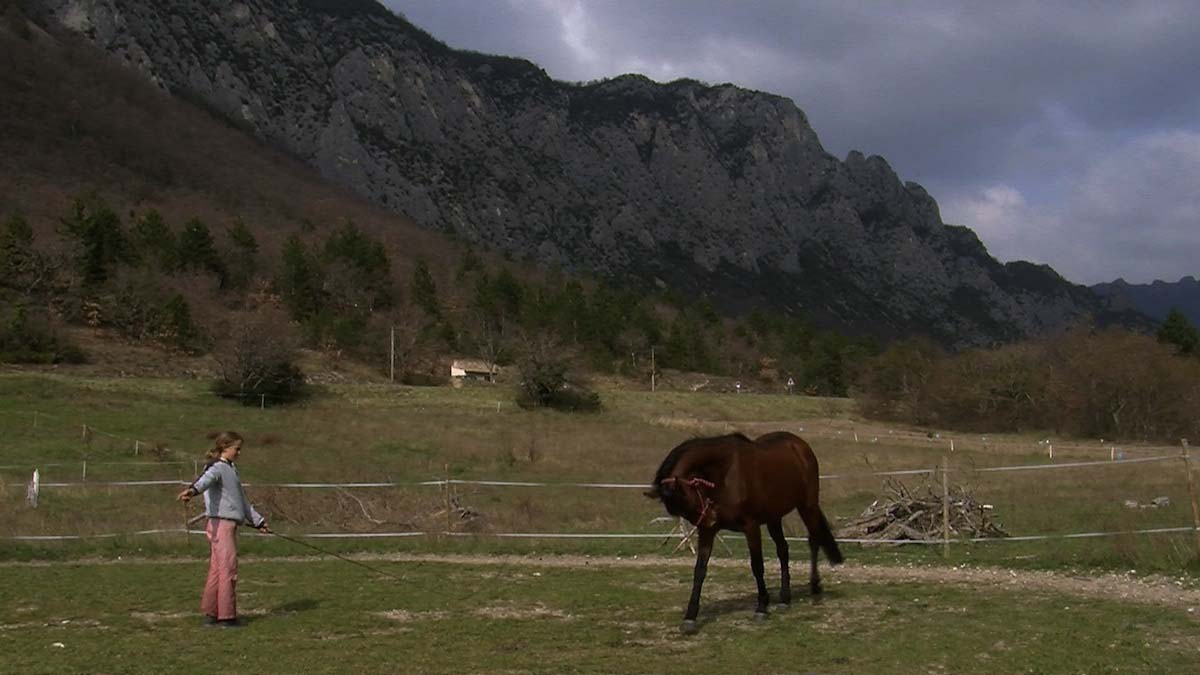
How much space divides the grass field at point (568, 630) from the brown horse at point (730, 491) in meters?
0.55

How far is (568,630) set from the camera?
826cm

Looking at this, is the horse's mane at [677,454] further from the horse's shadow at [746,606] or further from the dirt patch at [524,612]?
the dirt patch at [524,612]

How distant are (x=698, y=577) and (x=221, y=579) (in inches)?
167

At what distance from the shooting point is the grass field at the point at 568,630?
22.6 feet

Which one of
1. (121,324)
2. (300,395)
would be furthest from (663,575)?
(121,324)

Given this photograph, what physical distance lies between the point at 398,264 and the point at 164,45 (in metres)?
84.8

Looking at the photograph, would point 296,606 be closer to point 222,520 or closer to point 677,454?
point 222,520

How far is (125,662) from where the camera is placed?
7.01m

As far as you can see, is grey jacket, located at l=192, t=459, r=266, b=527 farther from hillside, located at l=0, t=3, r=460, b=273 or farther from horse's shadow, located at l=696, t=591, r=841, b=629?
hillside, located at l=0, t=3, r=460, b=273

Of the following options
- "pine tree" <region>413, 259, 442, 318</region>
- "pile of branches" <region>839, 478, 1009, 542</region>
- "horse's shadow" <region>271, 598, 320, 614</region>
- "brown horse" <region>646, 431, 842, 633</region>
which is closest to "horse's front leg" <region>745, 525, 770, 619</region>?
"brown horse" <region>646, 431, 842, 633</region>

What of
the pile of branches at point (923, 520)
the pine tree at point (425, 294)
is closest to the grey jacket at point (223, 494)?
the pile of branches at point (923, 520)

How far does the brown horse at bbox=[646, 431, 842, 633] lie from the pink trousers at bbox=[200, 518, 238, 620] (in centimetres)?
385

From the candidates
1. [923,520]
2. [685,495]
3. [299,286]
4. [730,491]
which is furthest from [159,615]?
[299,286]

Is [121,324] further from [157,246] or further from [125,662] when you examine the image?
[125,662]
